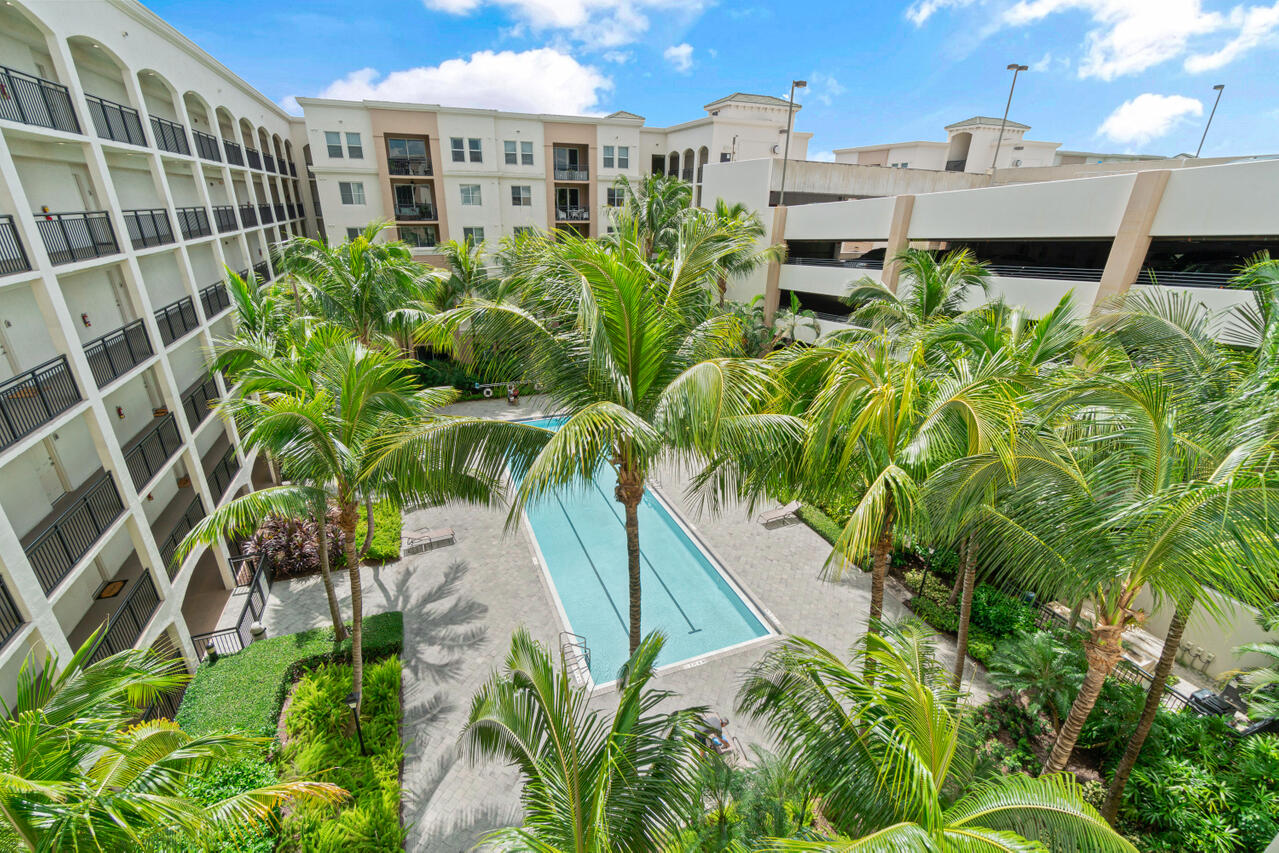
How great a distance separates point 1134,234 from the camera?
13969 millimetres

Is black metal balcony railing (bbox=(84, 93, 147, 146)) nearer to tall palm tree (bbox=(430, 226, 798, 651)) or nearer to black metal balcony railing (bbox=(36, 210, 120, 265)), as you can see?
black metal balcony railing (bbox=(36, 210, 120, 265))

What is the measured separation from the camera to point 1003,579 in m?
6.89

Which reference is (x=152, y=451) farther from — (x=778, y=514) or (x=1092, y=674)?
(x=1092, y=674)

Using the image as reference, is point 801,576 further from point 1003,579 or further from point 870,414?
point 870,414

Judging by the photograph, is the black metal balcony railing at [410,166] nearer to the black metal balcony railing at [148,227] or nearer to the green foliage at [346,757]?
the black metal balcony railing at [148,227]

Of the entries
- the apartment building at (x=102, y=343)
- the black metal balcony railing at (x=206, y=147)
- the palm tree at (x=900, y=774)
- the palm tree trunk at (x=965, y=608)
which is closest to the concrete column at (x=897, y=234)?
the palm tree trunk at (x=965, y=608)

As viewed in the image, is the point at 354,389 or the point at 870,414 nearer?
the point at 870,414

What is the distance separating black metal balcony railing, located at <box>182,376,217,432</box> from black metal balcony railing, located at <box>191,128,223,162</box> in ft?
26.4

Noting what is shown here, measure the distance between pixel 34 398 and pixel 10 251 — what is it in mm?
2375

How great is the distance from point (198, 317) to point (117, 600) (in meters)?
8.45

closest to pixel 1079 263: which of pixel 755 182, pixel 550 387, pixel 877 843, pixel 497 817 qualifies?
pixel 755 182

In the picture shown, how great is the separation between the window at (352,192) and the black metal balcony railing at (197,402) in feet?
56.8

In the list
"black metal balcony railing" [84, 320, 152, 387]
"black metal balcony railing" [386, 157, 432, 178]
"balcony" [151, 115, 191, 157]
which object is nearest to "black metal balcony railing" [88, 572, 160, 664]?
"black metal balcony railing" [84, 320, 152, 387]

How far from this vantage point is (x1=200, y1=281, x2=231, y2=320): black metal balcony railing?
17.7 m
